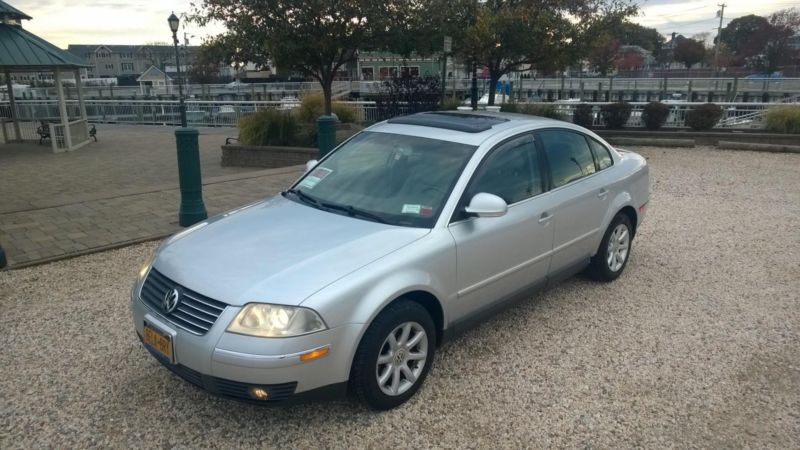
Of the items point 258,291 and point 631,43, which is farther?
point 631,43

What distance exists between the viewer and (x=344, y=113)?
640 inches

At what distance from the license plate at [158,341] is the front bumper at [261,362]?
0.04 m

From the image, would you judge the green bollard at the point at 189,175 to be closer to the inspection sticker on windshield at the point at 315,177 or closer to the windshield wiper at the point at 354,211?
the inspection sticker on windshield at the point at 315,177

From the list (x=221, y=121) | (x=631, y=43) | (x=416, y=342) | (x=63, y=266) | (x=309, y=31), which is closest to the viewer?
(x=416, y=342)

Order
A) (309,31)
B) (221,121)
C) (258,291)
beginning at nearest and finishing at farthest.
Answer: (258,291) → (309,31) → (221,121)

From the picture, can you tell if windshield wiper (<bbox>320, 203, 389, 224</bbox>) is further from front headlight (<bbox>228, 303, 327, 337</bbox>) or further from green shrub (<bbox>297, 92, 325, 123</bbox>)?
green shrub (<bbox>297, 92, 325, 123</bbox>)

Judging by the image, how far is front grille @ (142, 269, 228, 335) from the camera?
9.59 feet

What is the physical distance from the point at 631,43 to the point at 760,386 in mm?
114407

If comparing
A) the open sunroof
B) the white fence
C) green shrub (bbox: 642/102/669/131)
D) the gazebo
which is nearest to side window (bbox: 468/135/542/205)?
the open sunroof

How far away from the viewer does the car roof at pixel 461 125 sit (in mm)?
4148

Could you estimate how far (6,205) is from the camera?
27.9ft

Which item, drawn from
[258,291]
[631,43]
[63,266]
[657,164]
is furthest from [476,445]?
[631,43]

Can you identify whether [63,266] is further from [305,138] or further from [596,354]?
[305,138]

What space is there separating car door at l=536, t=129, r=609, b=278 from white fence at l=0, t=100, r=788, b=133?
37.6ft
